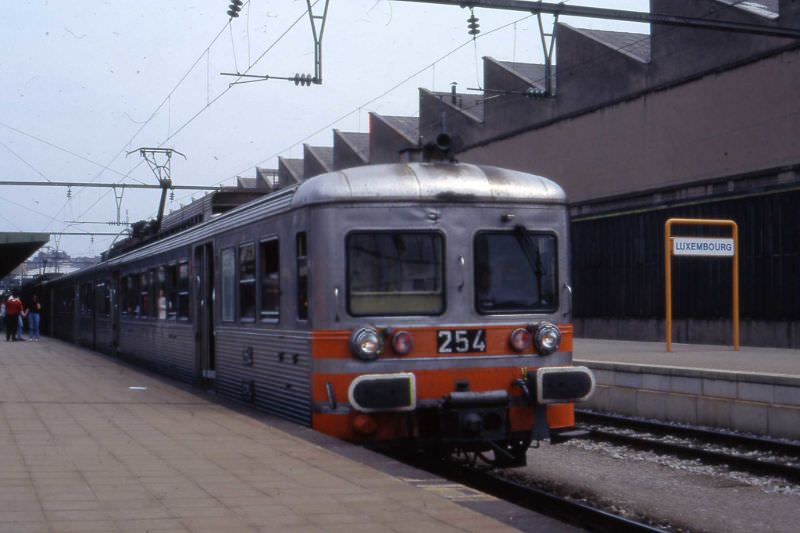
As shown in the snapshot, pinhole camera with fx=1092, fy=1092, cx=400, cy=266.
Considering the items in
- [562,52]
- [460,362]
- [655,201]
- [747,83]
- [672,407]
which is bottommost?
[672,407]

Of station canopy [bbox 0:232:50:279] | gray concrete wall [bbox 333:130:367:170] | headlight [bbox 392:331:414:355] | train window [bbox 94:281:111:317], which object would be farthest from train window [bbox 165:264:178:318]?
gray concrete wall [bbox 333:130:367:170]

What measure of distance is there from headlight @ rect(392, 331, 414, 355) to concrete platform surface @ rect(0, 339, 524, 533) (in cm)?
90

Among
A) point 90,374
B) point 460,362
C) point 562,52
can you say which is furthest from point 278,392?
point 562,52

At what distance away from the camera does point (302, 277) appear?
370 inches

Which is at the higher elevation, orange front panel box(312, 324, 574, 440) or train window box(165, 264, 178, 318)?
train window box(165, 264, 178, 318)

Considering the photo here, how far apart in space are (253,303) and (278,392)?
3.90 ft

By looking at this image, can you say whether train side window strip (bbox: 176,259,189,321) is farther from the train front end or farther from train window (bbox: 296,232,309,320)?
the train front end

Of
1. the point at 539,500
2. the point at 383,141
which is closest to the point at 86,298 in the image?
the point at 383,141

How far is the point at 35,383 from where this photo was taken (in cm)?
1609

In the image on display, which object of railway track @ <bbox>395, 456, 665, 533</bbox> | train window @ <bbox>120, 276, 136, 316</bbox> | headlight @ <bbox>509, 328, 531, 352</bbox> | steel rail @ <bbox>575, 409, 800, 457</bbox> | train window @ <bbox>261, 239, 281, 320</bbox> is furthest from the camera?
train window @ <bbox>120, 276, 136, 316</bbox>

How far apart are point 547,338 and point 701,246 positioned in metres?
9.23

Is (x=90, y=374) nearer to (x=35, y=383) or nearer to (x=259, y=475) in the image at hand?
(x=35, y=383)

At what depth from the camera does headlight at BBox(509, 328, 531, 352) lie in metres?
9.17

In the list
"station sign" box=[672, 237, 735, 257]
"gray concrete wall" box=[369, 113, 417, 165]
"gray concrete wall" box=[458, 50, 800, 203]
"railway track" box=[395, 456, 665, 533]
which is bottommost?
"railway track" box=[395, 456, 665, 533]
